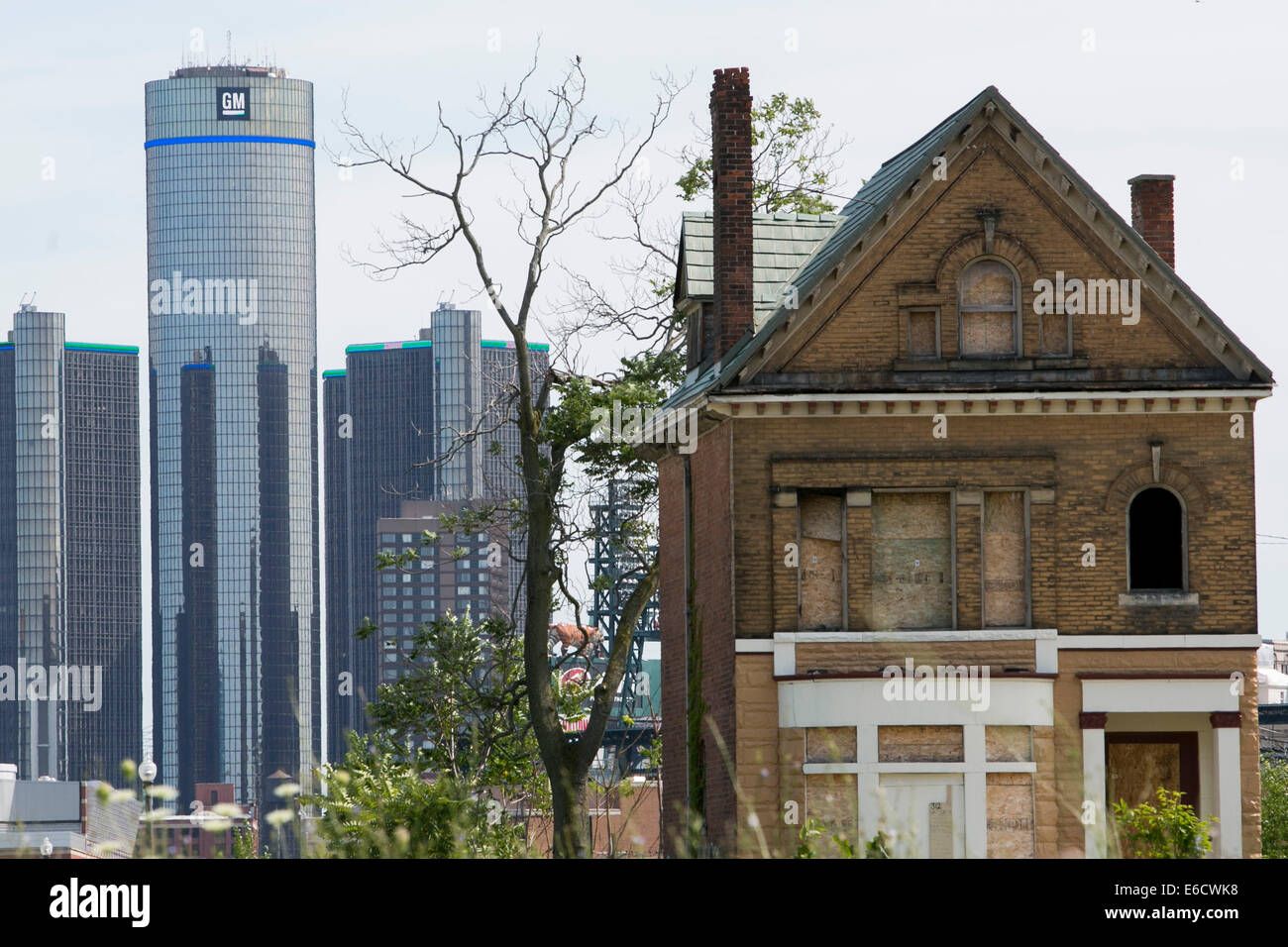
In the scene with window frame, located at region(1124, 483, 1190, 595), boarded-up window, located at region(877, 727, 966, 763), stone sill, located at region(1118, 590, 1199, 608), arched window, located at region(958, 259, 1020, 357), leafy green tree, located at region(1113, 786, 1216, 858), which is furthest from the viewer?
arched window, located at region(958, 259, 1020, 357)

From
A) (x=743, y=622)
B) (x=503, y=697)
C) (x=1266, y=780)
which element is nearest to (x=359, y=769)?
(x=503, y=697)

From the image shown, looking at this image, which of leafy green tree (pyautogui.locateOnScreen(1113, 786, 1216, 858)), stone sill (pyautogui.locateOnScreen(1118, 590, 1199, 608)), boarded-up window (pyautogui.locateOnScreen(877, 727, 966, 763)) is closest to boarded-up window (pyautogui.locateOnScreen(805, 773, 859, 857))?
boarded-up window (pyautogui.locateOnScreen(877, 727, 966, 763))

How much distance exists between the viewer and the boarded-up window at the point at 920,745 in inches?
1069

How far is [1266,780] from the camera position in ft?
204

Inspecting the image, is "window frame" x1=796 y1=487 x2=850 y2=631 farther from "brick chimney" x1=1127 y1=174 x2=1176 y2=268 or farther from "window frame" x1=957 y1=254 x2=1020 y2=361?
"brick chimney" x1=1127 y1=174 x2=1176 y2=268

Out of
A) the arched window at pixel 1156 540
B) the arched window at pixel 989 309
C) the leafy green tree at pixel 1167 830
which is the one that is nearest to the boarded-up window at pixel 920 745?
the arched window at pixel 1156 540

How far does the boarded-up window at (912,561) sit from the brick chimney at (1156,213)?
6957mm

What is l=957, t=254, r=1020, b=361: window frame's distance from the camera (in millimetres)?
28359

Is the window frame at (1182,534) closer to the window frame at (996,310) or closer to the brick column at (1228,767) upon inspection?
the brick column at (1228,767)

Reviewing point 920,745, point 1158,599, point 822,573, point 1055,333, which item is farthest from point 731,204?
point 920,745

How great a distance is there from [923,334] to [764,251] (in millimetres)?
4525

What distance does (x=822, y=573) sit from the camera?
27953 mm

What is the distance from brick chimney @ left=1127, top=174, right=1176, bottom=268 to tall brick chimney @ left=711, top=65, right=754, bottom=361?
6.83m
